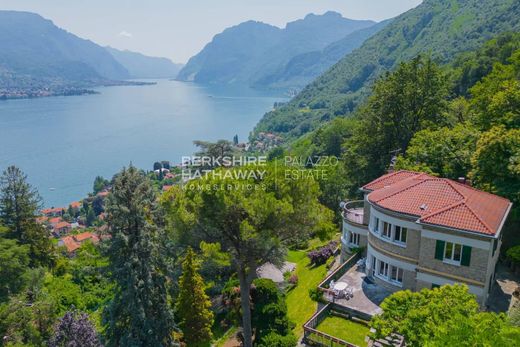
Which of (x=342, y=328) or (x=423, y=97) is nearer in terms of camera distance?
(x=342, y=328)

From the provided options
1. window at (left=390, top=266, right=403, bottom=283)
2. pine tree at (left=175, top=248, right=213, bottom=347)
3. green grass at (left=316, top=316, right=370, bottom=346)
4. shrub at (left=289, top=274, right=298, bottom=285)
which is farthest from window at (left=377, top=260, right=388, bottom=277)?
pine tree at (left=175, top=248, right=213, bottom=347)

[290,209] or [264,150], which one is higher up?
[290,209]

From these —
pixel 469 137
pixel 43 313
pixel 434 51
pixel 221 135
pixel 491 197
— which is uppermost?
Result: pixel 434 51

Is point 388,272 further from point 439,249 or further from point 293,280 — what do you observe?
point 293,280

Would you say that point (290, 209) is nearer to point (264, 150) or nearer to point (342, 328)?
point (342, 328)

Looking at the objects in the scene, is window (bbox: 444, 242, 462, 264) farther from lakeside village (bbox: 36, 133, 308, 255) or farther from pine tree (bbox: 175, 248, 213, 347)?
lakeside village (bbox: 36, 133, 308, 255)

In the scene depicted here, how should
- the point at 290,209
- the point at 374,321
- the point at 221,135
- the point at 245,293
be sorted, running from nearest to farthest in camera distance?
1. the point at 374,321
2. the point at 290,209
3. the point at 245,293
4. the point at 221,135

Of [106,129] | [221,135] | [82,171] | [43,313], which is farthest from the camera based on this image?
[106,129]

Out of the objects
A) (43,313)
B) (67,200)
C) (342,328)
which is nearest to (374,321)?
(342,328)
